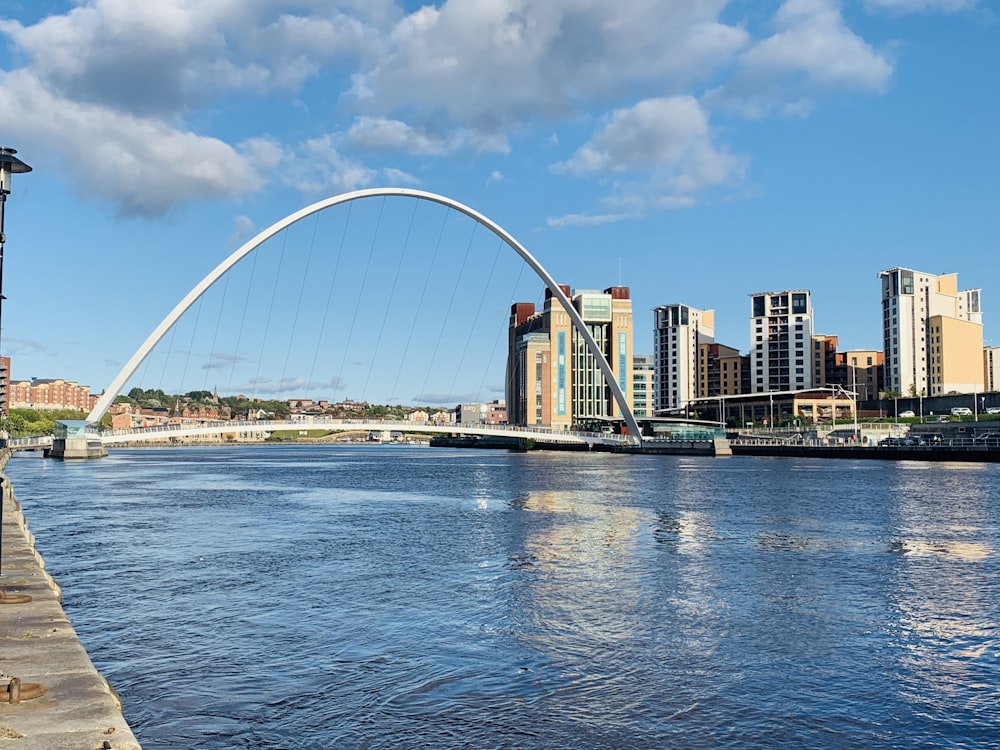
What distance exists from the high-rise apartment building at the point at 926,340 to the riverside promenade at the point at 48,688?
155 m

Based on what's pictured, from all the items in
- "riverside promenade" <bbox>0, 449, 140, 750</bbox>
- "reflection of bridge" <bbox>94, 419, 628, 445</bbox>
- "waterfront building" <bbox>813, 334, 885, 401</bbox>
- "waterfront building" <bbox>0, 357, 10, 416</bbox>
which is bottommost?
"riverside promenade" <bbox>0, 449, 140, 750</bbox>

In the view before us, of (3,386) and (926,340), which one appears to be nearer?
(3,386)

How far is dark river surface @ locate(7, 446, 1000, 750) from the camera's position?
9.54 meters

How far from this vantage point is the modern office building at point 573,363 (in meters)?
170

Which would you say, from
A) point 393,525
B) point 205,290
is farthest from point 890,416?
point 393,525

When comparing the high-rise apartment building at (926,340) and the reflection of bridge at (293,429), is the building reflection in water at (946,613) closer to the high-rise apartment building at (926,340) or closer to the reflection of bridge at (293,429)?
the reflection of bridge at (293,429)

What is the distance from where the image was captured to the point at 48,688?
7406 mm

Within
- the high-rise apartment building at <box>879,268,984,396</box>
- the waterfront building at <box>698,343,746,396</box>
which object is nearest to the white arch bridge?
the high-rise apartment building at <box>879,268,984,396</box>

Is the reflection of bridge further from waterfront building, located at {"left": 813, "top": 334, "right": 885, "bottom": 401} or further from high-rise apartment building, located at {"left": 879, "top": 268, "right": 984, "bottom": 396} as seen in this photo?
waterfront building, located at {"left": 813, "top": 334, "right": 885, "bottom": 401}

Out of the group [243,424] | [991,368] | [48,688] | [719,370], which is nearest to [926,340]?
[991,368]

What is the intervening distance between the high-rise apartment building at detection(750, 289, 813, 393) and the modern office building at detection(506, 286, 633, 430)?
80.4 feet

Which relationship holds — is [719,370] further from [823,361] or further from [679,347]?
[823,361]

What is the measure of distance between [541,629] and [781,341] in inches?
6597

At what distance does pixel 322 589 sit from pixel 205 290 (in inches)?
2643
